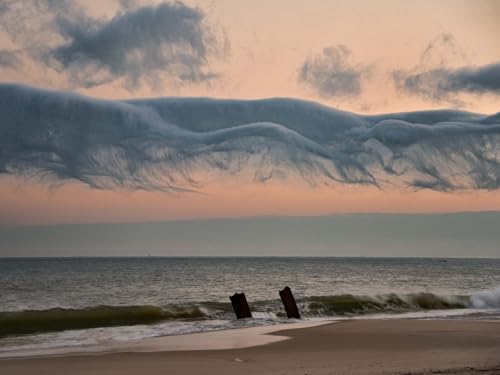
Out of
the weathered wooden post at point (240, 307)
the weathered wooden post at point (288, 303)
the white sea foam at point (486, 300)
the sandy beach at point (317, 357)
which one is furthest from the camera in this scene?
the white sea foam at point (486, 300)

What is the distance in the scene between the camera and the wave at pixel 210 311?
24.5m

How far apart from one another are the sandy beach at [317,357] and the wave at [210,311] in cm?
809

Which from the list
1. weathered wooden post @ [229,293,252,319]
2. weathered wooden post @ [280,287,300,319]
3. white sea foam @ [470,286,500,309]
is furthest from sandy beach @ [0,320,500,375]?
white sea foam @ [470,286,500,309]

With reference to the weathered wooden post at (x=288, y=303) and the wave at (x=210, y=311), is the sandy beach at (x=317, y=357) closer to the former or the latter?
the weathered wooden post at (x=288, y=303)

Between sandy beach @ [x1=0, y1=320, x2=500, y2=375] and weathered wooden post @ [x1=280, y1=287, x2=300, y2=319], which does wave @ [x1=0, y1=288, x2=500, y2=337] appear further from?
sandy beach @ [x1=0, y1=320, x2=500, y2=375]

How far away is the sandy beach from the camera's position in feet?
37.6

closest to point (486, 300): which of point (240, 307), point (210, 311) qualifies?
point (210, 311)

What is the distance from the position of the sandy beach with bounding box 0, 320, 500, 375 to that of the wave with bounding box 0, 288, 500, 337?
26.5 ft

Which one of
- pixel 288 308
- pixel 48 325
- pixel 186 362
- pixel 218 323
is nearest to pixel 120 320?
pixel 48 325

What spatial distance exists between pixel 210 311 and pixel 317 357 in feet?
51.1

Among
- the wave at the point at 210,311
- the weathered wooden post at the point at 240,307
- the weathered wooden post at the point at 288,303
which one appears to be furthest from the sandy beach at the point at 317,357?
the wave at the point at 210,311

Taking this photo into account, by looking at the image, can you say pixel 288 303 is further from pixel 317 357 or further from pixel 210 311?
pixel 317 357

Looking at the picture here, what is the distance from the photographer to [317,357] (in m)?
13.2

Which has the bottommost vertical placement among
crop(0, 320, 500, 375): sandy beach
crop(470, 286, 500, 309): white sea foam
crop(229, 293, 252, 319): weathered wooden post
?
crop(470, 286, 500, 309): white sea foam
